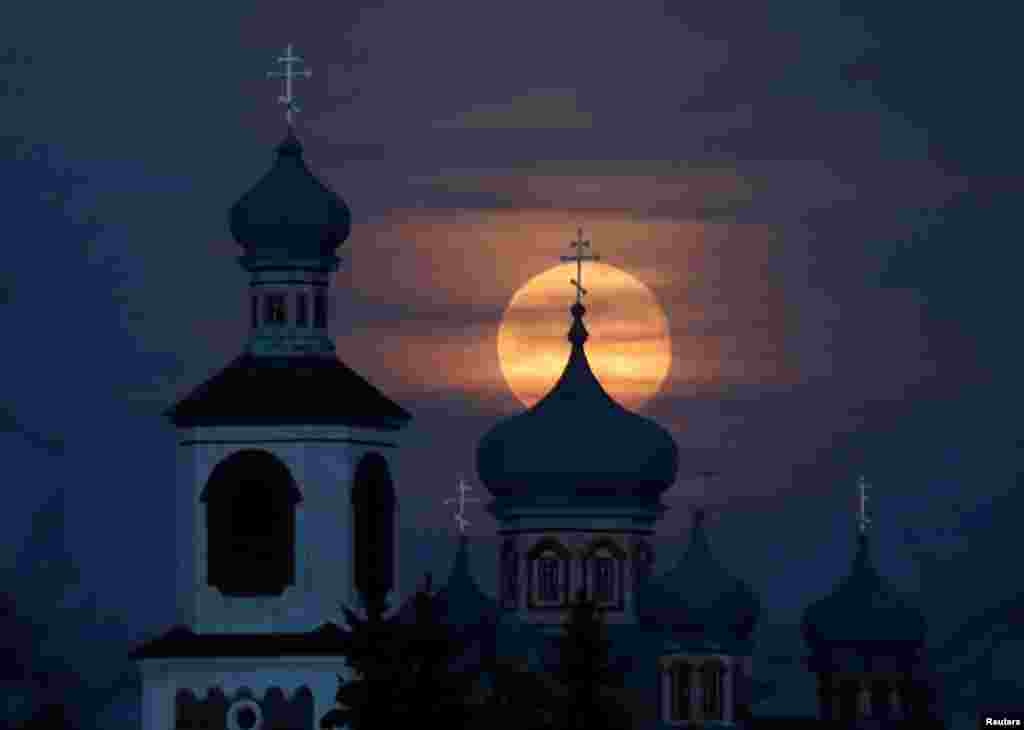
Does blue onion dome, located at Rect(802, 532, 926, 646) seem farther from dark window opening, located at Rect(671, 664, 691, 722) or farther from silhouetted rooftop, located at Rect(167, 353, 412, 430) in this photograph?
silhouetted rooftop, located at Rect(167, 353, 412, 430)

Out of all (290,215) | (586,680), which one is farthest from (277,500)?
(586,680)

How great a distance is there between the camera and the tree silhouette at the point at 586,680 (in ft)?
218

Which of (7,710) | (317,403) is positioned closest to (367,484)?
(317,403)

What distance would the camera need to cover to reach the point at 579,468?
9631 centimetres

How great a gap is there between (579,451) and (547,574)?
1967 millimetres

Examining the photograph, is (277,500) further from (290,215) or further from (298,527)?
(290,215)

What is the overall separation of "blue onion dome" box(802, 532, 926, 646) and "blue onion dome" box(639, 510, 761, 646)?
113 inches

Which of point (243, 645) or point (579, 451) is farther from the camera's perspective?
point (579, 451)

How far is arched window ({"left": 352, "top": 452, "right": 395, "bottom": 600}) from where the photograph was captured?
8306cm

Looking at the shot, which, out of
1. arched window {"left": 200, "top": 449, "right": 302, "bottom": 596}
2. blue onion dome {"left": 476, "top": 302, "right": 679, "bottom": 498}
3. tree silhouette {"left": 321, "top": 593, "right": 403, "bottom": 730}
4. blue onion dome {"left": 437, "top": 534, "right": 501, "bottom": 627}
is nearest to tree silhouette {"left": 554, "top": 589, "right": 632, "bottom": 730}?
tree silhouette {"left": 321, "top": 593, "right": 403, "bottom": 730}

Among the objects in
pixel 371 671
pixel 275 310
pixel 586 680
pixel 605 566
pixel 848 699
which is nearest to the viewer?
pixel 586 680

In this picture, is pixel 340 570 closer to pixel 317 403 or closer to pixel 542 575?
pixel 317 403

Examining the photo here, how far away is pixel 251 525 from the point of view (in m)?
83.4

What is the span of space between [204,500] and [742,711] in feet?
46.4
